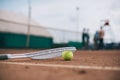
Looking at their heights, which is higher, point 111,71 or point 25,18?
point 25,18

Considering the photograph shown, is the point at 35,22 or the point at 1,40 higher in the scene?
the point at 35,22

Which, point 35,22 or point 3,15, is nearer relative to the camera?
point 3,15

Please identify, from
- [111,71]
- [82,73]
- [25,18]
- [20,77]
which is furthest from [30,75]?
[25,18]

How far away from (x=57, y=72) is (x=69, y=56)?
1.82 meters

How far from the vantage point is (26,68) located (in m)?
2.03

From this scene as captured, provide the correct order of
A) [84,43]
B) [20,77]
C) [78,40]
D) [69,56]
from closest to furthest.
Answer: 1. [20,77]
2. [69,56]
3. [84,43]
4. [78,40]

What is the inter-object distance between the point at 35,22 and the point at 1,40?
396 inches

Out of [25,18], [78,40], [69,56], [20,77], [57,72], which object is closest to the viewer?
[57,72]

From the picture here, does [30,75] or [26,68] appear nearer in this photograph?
[30,75]

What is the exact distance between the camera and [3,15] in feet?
70.3

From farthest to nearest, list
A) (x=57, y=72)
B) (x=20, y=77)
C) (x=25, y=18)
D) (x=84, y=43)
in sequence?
(x=25, y=18) < (x=84, y=43) < (x=20, y=77) < (x=57, y=72)

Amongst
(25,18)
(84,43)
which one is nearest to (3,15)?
(25,18)

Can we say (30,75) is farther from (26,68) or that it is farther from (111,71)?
(111,71)

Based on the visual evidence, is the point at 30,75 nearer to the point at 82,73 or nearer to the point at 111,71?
the point at 82,73
